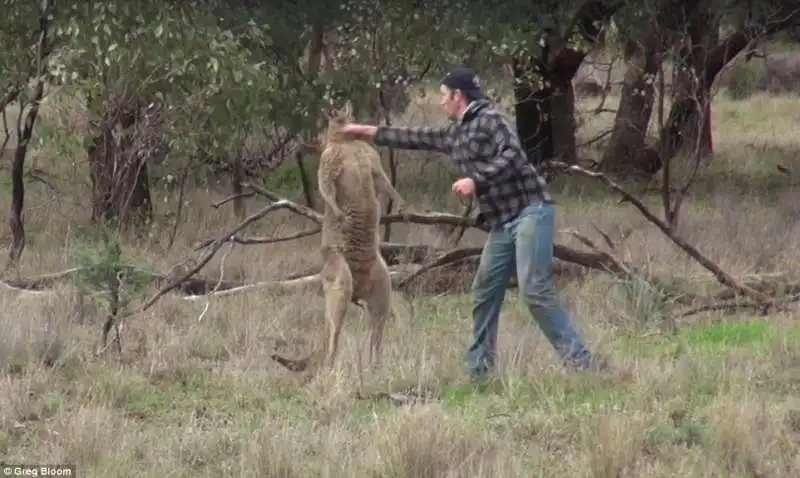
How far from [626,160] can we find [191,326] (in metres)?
12.5

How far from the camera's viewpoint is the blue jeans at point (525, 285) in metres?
7.60

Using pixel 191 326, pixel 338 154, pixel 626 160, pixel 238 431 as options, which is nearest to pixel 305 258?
pixel 191 326

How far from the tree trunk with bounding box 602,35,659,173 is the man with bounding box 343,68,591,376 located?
474 inches

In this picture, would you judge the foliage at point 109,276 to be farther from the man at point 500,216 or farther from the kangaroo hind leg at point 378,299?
the man at point 500,216

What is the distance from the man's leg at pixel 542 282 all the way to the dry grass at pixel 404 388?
0.18 metres

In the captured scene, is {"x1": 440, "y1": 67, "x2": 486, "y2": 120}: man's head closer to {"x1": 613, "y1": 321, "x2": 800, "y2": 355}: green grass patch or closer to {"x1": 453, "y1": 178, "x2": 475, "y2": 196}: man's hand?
{"x1": 453, "y1": 178, "x2": 475, "y2": 196}: man's hand

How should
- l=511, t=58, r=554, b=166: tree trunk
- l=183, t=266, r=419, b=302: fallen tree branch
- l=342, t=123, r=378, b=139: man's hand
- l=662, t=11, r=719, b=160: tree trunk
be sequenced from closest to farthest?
1. l=342, t=123, r=378, b=139: man's hand
2. l=183, t=266, r=419, b=302: fallen tree branch
3. l=662, t=11, r=719, b=160: tree trunk
4. l=511, t=58, r=554, b=166: tree trunk

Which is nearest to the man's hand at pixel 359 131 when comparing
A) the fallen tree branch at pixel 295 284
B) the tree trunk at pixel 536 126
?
the fallen tree branch at pixel 295 284

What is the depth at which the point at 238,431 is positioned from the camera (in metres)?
6.45

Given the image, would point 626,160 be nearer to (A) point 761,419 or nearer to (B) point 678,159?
(B) point 678,159

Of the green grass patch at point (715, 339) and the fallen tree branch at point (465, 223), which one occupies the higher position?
the fallen tree branch at point (465, 223)

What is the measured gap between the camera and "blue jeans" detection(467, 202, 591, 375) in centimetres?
760

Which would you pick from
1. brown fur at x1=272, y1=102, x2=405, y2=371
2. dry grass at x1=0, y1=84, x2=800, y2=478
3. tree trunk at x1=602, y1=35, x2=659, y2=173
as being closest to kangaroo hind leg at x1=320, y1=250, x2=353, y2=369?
brown fur at x1=272, y1=102, x2=405, y2=371

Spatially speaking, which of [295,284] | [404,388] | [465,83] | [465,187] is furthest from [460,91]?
[295,284]
